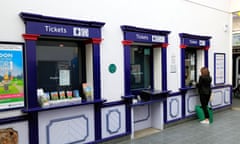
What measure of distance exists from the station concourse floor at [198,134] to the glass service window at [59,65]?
1.63m

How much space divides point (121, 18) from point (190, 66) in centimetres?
291

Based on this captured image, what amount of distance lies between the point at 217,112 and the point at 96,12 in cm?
502

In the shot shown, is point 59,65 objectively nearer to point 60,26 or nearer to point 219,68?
point 60,26

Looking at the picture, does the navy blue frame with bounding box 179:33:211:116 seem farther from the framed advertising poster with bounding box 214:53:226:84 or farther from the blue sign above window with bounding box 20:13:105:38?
the blue sign above window with bounding box 20:13:105:38

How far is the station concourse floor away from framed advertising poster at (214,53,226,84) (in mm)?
1321

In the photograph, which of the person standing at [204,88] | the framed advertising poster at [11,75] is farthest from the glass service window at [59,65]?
the person standing at [204,88]

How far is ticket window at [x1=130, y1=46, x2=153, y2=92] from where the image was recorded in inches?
192

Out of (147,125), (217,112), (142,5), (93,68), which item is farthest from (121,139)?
(217,112)

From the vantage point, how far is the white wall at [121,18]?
3.08 meters

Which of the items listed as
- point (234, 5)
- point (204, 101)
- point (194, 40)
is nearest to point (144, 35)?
point (194, 40)

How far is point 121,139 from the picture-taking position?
4344 millimetres

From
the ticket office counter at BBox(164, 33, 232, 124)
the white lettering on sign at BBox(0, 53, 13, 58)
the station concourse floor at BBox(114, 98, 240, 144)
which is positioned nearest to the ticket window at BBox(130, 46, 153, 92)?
the ticket office counter at BBox(164, 33, 232, 124)

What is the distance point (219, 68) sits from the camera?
6777mm

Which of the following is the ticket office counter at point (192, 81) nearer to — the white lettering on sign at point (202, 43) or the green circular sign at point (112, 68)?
the white lettering on sign at point (202, 43)
